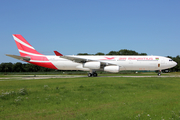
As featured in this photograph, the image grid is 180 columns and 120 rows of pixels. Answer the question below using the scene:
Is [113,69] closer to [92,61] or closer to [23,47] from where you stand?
[92,61]

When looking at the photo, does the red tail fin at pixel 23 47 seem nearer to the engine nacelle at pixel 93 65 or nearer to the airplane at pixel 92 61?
the airplane at pixel 92 61

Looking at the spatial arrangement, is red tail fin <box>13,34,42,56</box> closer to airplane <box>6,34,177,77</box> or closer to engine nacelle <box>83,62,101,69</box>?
airplane <box>6,34,177,77</box>

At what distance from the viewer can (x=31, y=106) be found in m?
7.17

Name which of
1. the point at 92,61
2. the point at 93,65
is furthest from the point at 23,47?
the point at 93,65

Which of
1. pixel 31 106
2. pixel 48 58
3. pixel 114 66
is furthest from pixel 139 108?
pixel 48 58

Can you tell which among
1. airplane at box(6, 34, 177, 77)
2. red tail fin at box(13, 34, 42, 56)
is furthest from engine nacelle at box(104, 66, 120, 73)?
red tail fin at box(13, 34, 42, 56)

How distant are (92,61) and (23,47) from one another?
528 inches

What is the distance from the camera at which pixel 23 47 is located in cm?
3006

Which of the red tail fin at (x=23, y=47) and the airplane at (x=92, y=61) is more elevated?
the red tail fin at (x=23, y=47)

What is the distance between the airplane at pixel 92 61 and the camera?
87.2 feet

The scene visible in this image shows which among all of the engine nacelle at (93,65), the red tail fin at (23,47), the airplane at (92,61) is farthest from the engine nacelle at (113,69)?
the red tail fin at (23,47)

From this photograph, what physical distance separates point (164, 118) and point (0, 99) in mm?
7748

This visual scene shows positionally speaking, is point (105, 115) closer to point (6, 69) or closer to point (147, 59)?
point (147, 59)

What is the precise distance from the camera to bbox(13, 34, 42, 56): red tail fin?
2998cm
